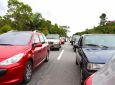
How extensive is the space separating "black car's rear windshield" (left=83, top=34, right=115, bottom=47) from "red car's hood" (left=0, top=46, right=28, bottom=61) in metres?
2.41

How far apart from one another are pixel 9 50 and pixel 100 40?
10.8ft

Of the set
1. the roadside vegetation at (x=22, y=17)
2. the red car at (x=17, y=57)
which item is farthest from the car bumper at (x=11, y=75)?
the roadside vegetation at (x=22, y=17)

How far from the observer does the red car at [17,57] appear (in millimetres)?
5680

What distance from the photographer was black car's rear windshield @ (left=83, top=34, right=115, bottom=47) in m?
7.89

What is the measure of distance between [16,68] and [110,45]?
3.43 metres

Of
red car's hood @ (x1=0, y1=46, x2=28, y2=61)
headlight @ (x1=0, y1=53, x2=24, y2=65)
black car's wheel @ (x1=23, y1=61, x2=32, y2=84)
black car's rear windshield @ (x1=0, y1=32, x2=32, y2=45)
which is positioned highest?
black car's rear windshield @ (x1=0, y1=32, x2=32, y2=45)

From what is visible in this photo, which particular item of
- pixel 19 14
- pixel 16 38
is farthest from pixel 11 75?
pixel 19 14

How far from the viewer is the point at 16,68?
5812mm

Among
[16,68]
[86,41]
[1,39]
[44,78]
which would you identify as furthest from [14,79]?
[86,41]

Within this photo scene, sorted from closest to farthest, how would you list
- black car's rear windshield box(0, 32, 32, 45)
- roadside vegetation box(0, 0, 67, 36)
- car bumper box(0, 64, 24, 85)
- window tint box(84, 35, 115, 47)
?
car bumper box(0, 64, 24, 85)
black car's rear windshield box(0, 32, 32, 45)
window tint box(84, 35, 115, 47)
roadside vegetation box(0, 0, 67, 36)

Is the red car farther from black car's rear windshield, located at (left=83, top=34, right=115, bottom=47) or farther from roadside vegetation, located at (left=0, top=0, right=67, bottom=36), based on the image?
roadside vegetation, located at (left=0, top=0, right=67, bottom=36)

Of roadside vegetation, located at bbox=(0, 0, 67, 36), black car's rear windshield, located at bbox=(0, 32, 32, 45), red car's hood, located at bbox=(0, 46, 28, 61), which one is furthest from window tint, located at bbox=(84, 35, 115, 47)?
roadside vegetation, located at bbox=(0, 0, 67, 36)

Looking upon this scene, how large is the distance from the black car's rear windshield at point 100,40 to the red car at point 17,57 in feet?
6.15

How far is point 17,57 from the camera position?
6027 mm
